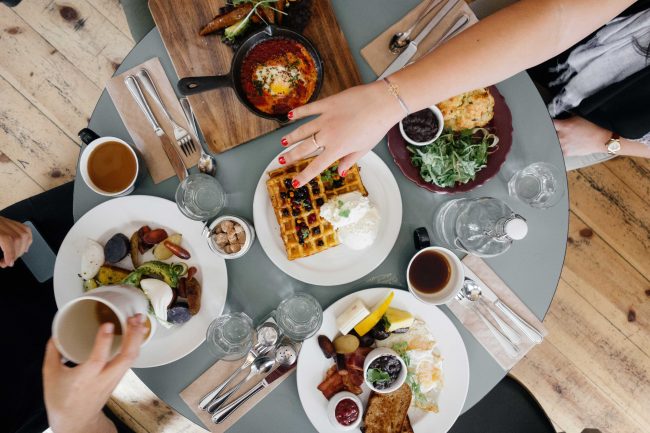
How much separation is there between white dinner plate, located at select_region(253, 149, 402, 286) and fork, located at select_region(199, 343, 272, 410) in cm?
33

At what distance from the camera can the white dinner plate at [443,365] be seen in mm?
1681

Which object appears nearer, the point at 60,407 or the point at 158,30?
the point at 60,407

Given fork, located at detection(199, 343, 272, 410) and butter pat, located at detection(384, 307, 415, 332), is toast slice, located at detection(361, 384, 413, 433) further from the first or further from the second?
fork, located at detection(199, 343, 272, 410)

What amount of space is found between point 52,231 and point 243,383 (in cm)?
123

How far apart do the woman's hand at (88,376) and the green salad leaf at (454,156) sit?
120 cm

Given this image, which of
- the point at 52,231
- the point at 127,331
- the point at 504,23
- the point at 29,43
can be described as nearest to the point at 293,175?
the point at 127,331

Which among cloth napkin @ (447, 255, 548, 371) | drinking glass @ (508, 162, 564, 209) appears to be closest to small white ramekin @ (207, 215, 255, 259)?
cloth napkin @ (447, 255, 548, 371)

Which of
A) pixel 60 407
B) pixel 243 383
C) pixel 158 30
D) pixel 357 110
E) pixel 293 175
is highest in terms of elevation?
pixel 158 30

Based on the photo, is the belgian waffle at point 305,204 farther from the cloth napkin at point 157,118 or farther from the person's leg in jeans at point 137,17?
the person's leg in jeans at point 137,17

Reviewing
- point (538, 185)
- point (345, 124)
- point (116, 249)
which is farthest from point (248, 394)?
point (538, 185)

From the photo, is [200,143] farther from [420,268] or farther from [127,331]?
[420,268]

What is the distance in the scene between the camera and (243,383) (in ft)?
5.58

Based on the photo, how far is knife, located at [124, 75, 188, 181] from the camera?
1708 millimetres

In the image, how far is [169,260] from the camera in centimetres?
171
